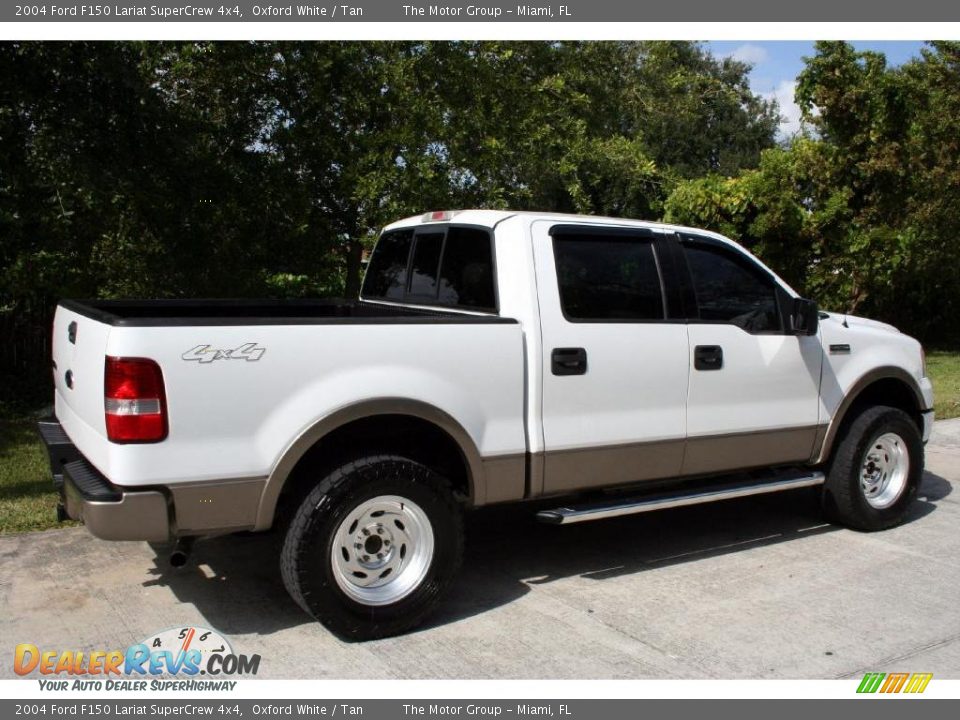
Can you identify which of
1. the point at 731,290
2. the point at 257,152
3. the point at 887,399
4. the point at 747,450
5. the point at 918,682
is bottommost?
the point at 918,682

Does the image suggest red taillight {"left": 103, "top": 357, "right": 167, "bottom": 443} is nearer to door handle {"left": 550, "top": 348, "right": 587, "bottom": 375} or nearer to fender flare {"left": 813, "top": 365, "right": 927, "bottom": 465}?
door handle {"left": 550, "top": 348, "right": 587, "bottom": 375}

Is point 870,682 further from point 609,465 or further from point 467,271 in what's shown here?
point 467,271

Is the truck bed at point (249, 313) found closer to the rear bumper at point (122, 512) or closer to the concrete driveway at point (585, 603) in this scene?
the rear bumper at point (122, 512)

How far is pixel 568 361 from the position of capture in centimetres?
487

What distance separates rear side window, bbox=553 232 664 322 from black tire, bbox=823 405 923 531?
1.82 m

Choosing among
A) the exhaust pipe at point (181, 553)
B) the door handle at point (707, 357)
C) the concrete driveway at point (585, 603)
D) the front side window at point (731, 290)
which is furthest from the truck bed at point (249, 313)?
the front side window at point (731, 290)

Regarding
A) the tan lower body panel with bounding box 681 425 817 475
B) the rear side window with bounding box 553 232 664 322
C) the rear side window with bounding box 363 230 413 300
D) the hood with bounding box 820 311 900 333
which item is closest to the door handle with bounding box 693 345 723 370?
the rear side window with bounding box 553 232 664 322

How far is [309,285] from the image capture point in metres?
11.7

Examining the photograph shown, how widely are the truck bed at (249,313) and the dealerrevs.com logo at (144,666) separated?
1.49 m

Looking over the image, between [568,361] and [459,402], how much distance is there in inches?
26.2

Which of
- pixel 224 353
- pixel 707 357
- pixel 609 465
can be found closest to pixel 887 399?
pixel 707 357

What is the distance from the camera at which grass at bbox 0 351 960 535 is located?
20.3 ft

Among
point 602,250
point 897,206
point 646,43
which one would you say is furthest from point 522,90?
point 897,206

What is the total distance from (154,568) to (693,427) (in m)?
3.14
